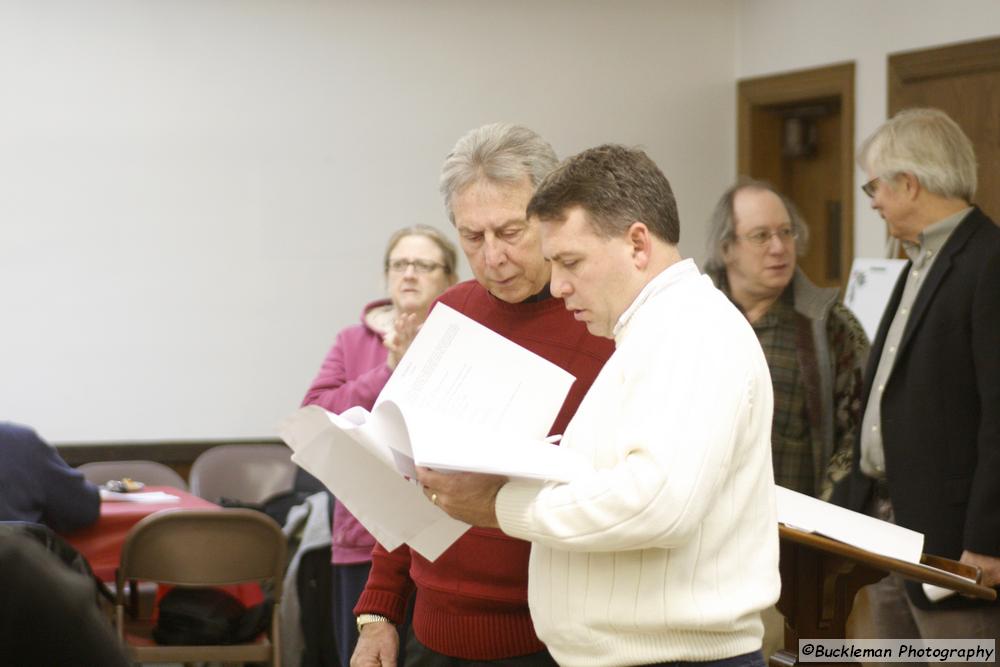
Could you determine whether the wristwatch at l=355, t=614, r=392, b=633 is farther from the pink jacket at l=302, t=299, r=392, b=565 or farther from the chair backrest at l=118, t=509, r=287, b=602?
the chair backrest at l=118, t=509, r=287, b=602

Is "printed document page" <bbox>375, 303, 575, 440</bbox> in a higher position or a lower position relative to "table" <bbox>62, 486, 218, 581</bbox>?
higher

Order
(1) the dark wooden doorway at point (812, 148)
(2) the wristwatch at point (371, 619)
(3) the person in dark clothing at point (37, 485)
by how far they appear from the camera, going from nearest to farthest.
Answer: (2) the wristwatch at point (371, 619) < (3) the person in dark clothing at point (37, 485) < (1) the dark wooden doorway at point (812, 148)

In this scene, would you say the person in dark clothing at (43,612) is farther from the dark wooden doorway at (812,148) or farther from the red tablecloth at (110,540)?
the dark wooden doorway at (812,148)

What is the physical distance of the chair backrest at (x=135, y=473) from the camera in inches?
212

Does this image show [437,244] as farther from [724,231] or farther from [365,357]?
[724,231]

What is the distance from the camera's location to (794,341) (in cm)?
371

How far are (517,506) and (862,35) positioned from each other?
511 centimetres

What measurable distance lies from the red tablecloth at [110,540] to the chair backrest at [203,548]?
18 centimetres

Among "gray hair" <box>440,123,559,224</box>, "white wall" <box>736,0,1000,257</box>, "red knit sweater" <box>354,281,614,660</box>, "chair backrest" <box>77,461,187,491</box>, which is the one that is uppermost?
"white wall" <box>736,0,1000,257</box>

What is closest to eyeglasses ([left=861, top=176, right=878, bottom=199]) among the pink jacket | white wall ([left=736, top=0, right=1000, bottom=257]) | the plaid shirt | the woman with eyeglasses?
the plaid shirt

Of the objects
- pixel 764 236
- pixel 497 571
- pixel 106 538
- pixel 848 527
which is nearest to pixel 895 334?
pixel 764 236

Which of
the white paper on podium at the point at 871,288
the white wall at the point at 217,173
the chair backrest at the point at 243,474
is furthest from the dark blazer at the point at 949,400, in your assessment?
the white wall at the point at 217,173

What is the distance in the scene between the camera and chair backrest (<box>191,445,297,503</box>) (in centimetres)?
548

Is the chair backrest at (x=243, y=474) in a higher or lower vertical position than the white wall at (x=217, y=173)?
lower
